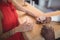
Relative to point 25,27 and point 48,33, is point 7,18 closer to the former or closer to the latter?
point 25,27

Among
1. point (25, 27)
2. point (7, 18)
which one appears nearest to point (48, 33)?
point (25, 27)

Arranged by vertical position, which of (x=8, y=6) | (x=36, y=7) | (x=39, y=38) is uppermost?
(x=8, y=6)

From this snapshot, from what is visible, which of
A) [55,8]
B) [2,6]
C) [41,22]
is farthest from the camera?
[55,8]

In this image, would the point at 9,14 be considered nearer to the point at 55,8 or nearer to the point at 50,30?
the point at 50,30

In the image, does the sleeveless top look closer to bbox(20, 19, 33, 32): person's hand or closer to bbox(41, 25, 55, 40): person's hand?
bbox(20, 19, 33, 32): person's hand

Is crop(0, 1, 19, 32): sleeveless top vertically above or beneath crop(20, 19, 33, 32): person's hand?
above

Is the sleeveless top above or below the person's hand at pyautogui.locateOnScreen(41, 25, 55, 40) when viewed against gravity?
above

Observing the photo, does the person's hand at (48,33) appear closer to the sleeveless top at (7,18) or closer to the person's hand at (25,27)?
the person's hand at (25,27)

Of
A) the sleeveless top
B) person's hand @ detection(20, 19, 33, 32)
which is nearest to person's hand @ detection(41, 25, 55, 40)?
person's hand @ detection(20, 19, 33, 32)

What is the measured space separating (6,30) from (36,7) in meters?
0.79

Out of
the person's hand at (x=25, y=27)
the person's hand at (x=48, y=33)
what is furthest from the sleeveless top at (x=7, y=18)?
the person's hand at (x=48, y=33)

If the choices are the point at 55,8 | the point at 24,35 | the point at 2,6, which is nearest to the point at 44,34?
the point at 24,35

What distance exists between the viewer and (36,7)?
5.37 ft

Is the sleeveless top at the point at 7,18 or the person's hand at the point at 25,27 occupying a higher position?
the sleeveless top at the point at 7,18
